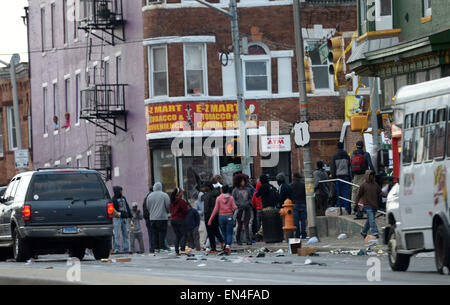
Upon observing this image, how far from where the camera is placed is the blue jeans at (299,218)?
110 feet

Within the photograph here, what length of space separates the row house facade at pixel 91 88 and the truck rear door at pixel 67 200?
18147mm

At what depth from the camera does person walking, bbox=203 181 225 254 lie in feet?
102

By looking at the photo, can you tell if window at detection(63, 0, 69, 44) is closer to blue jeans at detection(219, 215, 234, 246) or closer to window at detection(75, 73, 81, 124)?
window at detection(75, 73, 81, 124)

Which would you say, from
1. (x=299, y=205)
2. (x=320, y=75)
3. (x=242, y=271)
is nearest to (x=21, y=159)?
(x=320, y=75)

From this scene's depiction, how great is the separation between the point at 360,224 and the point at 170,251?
16.5 ft

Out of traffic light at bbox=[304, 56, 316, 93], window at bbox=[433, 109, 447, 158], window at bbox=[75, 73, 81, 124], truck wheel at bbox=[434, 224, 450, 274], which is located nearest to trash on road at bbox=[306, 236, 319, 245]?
window at bbox=[433, 109, 447, 158]

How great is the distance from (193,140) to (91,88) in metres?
6.19

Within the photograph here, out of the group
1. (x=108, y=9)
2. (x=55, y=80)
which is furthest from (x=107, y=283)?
(x=55, y=80)

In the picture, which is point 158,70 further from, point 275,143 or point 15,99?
point 15,99

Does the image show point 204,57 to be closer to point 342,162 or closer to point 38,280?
point 342,162

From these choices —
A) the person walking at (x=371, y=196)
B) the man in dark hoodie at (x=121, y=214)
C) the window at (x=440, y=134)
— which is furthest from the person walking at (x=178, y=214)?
the window at (x=440, y=134)

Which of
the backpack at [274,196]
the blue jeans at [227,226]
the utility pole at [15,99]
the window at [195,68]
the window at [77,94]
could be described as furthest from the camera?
the window at [77,94]

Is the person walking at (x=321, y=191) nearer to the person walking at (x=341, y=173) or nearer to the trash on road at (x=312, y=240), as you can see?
the person walking at (x=341, y=173)

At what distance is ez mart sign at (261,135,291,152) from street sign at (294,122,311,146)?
13.6 meters
